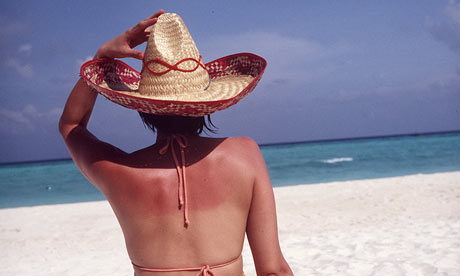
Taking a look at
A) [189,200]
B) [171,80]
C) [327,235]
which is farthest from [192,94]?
[327,235]

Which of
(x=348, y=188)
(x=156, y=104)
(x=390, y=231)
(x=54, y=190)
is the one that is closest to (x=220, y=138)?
(x=156, y=104)

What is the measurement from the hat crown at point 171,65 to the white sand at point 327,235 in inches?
126

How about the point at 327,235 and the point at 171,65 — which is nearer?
the point at 171,65

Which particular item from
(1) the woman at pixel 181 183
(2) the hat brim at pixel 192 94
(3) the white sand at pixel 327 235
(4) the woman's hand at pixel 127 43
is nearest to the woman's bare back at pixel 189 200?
(1) the woman at pixel 181 183

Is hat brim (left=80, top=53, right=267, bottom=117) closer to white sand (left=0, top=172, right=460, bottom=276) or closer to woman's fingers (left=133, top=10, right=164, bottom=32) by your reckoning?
woman's fingers (left=133, top=10, right=164, bottom=32)

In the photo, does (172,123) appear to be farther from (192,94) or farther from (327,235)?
(327,235)

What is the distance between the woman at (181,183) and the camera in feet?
4.57

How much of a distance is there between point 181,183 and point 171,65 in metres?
0.40

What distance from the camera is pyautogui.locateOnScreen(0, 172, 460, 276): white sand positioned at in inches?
174

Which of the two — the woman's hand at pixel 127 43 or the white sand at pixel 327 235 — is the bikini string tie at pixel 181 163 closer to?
the woman's hand at pixel 127 43

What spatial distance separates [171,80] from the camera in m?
1.44

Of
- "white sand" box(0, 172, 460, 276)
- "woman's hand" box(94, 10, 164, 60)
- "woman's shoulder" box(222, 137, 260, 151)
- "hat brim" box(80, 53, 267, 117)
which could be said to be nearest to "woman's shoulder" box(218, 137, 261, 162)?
"woman's shoulder" box(222, 137, 260, 151)

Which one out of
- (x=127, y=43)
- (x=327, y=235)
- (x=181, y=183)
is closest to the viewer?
(x=181, y=183)

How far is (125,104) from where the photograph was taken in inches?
54.4
